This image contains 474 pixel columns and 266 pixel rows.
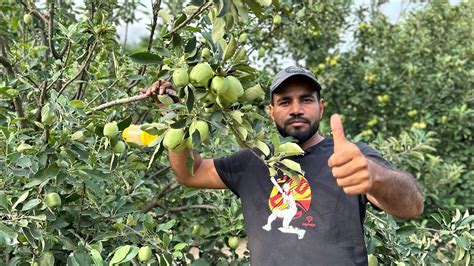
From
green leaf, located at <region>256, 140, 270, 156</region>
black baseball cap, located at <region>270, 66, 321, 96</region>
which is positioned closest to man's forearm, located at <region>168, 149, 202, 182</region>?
black baseball cap, located at <region>270, 66, 321, 96</region>

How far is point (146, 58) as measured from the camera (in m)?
1.24

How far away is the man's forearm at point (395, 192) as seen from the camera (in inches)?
44.3

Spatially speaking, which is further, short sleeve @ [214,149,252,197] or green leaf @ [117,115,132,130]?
short sleeve @ [214,149,252,197]

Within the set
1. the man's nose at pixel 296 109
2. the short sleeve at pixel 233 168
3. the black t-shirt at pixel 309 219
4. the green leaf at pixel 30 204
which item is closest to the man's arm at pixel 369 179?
the black t-shirt at pixel 309 219

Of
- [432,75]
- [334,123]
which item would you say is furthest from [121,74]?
[432,75]

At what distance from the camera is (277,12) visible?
2473mm

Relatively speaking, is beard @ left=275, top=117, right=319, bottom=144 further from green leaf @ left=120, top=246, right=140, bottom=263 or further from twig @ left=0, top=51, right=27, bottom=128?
twig @ left=0, top=51, right=27, bottom=128

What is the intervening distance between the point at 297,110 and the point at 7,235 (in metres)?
0.83

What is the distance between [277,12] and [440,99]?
87.5 inches

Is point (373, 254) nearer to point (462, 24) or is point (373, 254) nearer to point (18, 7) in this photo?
point (18, 7)

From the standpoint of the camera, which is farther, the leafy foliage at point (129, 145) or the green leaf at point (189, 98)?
the leafy foliage at point (129, 145)

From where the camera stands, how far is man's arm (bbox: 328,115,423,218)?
1.02 m

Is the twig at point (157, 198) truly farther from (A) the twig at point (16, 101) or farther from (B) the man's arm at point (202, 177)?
(A) the twig at point (16, 101)

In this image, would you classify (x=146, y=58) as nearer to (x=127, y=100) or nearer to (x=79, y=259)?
(x=127, y=100)
